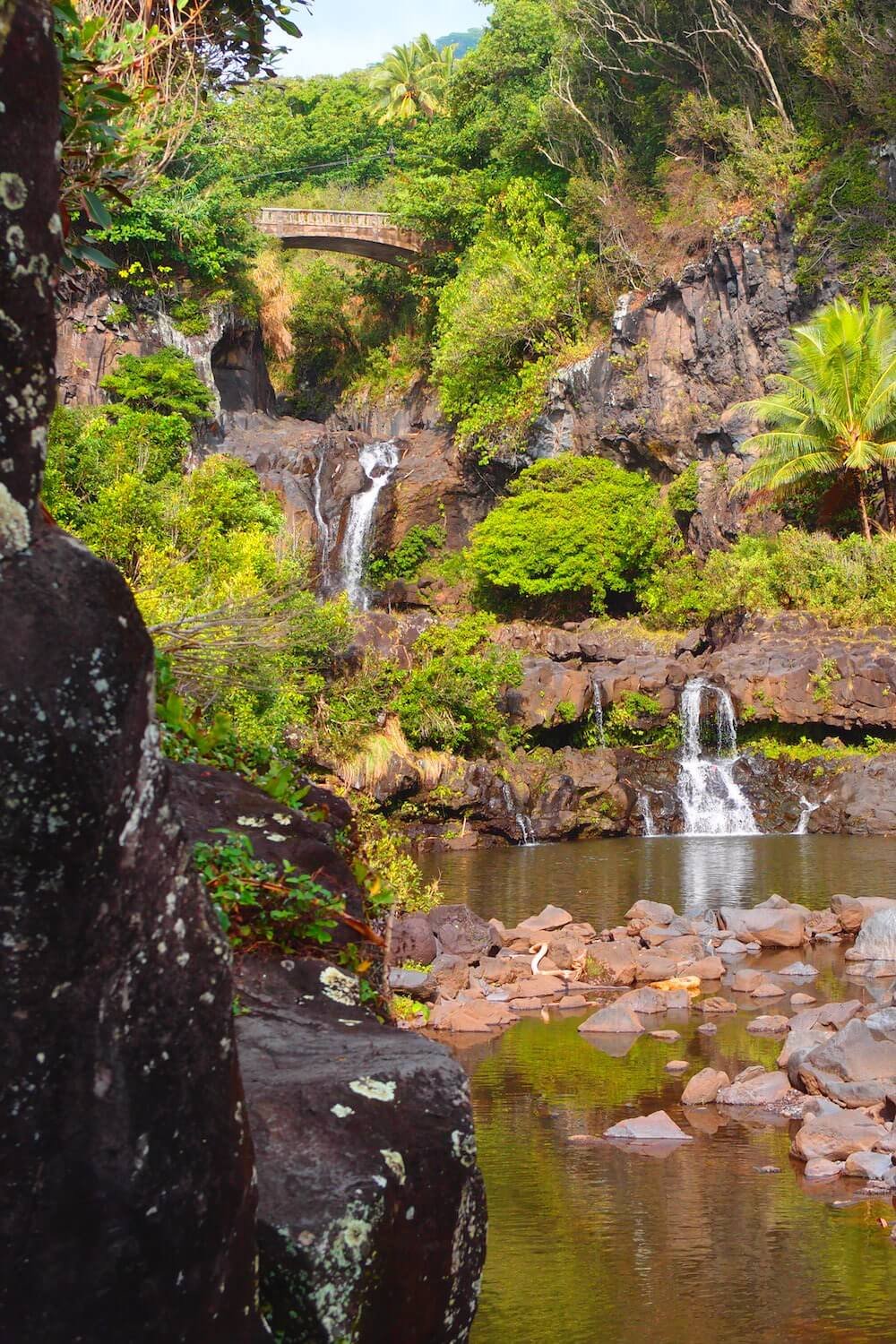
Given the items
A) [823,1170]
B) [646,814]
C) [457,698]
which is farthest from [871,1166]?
[457,698]

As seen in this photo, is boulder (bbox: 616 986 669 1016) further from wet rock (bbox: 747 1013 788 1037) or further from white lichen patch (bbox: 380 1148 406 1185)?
white lichen patch (bbox: 380 1148 406 1185)

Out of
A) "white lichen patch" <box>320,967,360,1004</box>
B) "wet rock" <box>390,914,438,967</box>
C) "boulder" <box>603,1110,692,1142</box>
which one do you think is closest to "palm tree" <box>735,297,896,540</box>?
"wet rock" <box>390,914,438,967</box>

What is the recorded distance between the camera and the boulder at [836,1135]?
9.18 meters

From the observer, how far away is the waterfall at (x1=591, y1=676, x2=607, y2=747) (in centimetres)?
3167

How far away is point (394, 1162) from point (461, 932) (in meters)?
13.2

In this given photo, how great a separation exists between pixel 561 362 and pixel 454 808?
58.6 ft

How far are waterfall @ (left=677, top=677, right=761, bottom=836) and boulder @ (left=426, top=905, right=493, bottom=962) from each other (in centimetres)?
1228

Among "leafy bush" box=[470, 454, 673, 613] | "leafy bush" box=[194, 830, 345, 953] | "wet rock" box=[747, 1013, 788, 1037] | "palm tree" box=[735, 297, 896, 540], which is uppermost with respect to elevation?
"palm tree" box=[735, 297, 896, 540]

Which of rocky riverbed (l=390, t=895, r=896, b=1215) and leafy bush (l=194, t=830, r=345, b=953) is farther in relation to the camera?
rocky riverbed (l=390, t=895, r=896, b=1215)

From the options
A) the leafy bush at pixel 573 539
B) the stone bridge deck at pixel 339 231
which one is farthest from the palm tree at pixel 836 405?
the stone bridge deck at pixel 339 231

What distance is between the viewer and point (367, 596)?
3853cm

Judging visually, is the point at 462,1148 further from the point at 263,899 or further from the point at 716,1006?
the point at 716,1006

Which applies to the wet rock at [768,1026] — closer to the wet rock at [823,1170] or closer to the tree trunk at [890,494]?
the wet rock at [823,1170]

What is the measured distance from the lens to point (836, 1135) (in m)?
9.34
